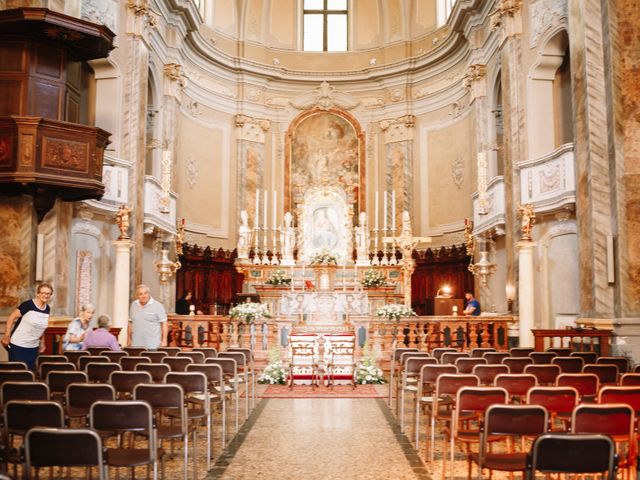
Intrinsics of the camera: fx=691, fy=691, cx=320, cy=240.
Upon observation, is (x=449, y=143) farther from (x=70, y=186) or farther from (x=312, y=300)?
(x=70, y=186)

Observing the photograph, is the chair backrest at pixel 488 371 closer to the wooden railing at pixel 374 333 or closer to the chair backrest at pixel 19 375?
the chair backrest at pixel 19 375

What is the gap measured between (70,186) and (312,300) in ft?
24.5

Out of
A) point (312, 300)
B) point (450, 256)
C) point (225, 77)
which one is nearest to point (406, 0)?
point (225, 77)

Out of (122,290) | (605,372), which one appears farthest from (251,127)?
(605,372)

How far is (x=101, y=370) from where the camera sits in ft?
24.1

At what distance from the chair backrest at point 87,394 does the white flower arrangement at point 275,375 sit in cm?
738

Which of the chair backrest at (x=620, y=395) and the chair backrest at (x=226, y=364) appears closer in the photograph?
the chair backrest at (x=620, y=395)

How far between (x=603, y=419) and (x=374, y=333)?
397 inches

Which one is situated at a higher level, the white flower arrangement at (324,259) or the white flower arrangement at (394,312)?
the white flower arrangement at (324,259)

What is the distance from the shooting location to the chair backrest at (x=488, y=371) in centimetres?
757

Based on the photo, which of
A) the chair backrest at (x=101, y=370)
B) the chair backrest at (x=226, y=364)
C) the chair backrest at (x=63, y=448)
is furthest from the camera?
the chair backrest at (x=226, y=364)

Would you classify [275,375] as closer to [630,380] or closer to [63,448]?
[630,380]

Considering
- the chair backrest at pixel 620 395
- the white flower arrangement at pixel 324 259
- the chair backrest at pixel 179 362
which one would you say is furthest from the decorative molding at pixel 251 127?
the chair backrest at pixel 620 395

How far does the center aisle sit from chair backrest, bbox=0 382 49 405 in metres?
A: 1.77
